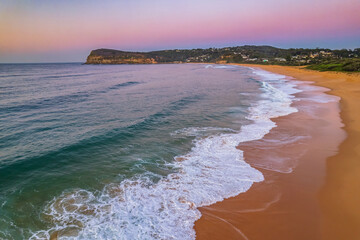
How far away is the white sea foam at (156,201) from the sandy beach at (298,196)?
0.48 metres

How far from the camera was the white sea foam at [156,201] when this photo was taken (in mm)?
5949

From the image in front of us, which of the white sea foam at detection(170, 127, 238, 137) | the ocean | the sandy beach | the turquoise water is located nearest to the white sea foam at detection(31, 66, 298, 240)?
the ocean

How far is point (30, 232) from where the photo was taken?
5.94 m

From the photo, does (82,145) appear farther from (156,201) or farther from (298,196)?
(298,196)

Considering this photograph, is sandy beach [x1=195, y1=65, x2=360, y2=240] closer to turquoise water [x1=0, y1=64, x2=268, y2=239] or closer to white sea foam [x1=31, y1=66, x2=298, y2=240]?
white sea foam [x1=31, y1=66, x2=298, y2=240]

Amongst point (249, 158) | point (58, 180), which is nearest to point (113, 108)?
point (58, 180)

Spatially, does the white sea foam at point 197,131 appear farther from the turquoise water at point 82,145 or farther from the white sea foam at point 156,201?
the white sea foam at point 156,201

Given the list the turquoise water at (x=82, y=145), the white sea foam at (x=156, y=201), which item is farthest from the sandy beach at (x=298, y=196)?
→ the turquoise water at (x=82, y=145)

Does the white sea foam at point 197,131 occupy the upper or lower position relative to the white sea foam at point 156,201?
upper

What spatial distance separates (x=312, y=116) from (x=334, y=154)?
7879 millimetres

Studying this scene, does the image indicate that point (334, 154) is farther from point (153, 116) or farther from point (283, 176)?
point (153, 116)

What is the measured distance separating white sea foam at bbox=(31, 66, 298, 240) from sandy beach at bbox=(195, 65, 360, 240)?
48 centimetres

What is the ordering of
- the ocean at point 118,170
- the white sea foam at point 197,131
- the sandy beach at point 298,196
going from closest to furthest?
the sandy beach at point 298,196 → the ocean at point 118,170 → the white sea foam at point 197,131

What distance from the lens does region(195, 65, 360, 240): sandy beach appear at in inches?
233
